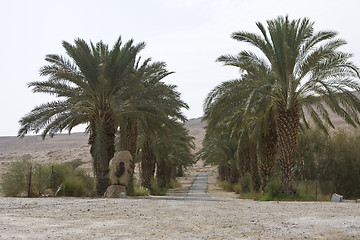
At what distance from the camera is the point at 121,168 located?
61.5 feet

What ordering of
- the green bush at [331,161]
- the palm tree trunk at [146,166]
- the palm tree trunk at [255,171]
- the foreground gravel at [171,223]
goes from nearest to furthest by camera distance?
1. the foreground gravel at [171,223]
2. the palm tree trunk at [255,171]
3. the green bush at [331,161]
4. the palm tree trunk at [146,166]

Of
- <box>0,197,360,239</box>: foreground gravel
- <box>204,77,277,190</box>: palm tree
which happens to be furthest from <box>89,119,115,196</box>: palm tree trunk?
<box>0,197,360,239</box>: foreground gravel

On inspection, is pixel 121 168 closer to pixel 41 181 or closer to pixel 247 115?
pixel 41 181

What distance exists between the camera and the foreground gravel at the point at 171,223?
23.5ft

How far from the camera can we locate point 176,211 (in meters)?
10.9

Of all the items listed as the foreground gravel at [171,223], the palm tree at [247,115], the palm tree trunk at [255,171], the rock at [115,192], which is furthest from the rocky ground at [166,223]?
the palm tree trunk at [255,171]

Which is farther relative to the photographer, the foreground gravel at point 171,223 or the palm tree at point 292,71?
the palm tree at point 292,71

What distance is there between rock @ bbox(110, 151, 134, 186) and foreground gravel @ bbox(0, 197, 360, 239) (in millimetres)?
7041

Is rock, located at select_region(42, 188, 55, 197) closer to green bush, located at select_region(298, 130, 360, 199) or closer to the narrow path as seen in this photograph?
the narrow path

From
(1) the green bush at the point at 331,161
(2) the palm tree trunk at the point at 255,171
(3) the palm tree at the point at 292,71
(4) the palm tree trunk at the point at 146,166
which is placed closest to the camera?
(3) the palm tree at the point at 292,71

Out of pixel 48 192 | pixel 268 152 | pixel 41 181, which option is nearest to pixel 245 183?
pixel 268 152

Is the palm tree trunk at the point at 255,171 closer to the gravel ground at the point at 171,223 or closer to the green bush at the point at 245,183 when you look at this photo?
the green bush at the point at 245,183

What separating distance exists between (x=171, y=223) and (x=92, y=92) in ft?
35.2

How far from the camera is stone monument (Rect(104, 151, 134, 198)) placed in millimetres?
17719
